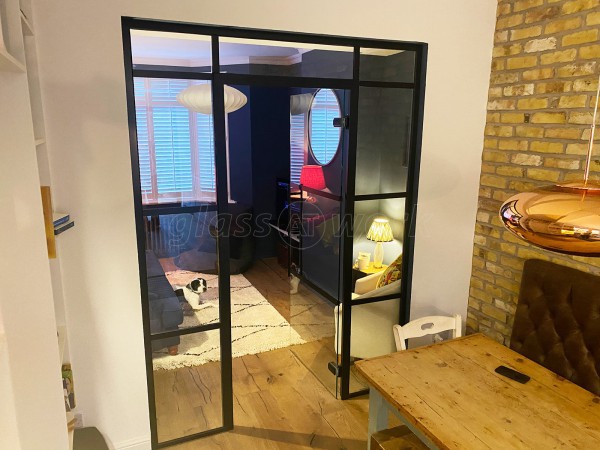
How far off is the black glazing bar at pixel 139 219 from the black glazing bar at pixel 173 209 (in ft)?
0.15

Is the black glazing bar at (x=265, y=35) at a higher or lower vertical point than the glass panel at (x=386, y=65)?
higher

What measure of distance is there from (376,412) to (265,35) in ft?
6.39

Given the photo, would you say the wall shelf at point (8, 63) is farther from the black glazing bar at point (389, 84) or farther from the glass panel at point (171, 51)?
the black glazing bar at point (389, 84)

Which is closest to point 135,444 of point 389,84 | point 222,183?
point 222,183

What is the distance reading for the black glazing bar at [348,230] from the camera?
2.66 m

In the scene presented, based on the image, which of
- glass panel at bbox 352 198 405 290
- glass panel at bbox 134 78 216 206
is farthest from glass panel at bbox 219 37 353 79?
glass panel at bbox 352 198 405 290

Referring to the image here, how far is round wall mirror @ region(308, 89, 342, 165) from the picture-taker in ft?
10.2

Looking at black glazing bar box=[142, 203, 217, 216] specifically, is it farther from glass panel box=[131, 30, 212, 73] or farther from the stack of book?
glass panel box=[131, 30, 212, 73]

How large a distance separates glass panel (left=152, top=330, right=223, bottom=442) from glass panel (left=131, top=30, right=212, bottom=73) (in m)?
1.46

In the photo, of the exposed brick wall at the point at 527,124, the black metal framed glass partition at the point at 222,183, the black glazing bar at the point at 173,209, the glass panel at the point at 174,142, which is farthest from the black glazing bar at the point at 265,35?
the black glazing bar at the point at 173,209

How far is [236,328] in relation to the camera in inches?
164

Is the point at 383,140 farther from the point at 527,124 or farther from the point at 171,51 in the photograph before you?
the point at 171,51

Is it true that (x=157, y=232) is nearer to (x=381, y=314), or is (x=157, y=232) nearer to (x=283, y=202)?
(x=381, y=314)

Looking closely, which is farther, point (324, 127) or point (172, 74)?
point (324, 127)
